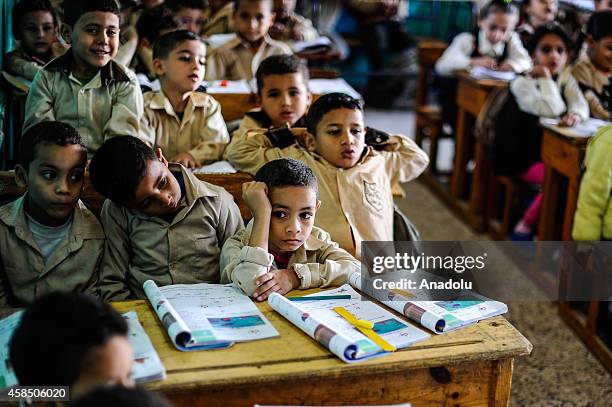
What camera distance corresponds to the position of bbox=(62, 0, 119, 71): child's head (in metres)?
2.71

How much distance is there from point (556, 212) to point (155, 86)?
6.24 ft

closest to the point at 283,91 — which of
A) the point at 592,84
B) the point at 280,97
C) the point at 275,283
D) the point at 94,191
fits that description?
the point at 280,97

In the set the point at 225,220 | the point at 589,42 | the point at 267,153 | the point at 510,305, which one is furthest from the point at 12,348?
the point at 589,42

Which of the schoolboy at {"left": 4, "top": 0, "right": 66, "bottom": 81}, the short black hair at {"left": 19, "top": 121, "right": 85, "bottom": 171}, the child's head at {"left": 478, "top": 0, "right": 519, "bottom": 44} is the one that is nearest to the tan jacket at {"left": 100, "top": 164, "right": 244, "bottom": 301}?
the short black hair at {"left": 19, "top": 121, "right": 85, "bottom": 171}

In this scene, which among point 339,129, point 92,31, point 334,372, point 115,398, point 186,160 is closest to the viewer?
point 115,398

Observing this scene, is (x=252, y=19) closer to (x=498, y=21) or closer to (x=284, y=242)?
(x=498, y=21)

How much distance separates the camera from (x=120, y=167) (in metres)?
2.00

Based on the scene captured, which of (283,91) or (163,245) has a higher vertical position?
(283,91)

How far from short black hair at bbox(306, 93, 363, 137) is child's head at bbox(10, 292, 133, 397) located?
1.38 m

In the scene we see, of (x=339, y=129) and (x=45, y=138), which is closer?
(x=45, y=138)

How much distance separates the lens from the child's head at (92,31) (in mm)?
2711

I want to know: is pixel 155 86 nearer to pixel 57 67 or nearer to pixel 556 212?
pixel 57 67

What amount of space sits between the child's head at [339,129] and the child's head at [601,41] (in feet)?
5.69

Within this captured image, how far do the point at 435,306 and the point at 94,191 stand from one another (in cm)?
110
